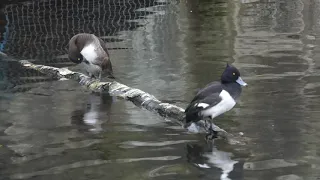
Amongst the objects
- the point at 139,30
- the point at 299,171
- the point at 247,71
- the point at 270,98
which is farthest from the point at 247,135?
the point at 139,30

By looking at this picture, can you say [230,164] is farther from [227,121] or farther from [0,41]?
[0,41]

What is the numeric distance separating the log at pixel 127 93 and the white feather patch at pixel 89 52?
1.27 ft

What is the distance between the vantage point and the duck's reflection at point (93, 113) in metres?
8.19

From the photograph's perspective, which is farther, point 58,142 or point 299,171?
point 58,142

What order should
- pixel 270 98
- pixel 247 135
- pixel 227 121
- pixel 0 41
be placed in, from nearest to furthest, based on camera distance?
pixel 247 135 < pixel 227 121 < pixel 270 98 < pixel 0 41

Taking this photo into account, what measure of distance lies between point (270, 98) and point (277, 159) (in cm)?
272

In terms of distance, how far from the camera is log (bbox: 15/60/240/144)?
26.9ft

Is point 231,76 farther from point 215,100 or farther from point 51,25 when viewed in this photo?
point 51,25

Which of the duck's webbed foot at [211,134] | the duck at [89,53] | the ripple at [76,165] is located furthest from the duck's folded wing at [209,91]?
the duck at [89,53]

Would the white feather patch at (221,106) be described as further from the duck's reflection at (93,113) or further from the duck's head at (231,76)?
the duck's reflection at (93,113)

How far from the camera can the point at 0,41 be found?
15.2 meters

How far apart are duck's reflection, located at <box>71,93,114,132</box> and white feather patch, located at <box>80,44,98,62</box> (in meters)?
0.72

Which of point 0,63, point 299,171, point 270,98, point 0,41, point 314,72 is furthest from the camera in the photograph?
point 0,41

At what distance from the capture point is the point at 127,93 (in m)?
9.73
